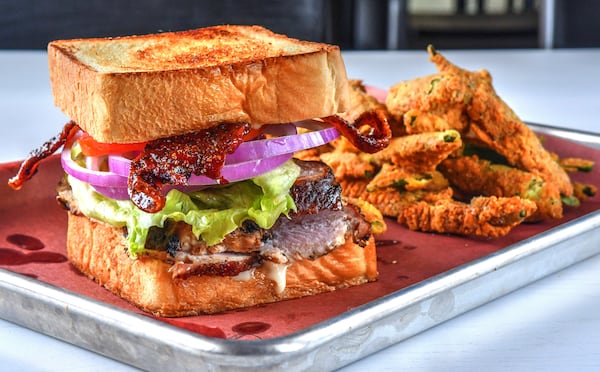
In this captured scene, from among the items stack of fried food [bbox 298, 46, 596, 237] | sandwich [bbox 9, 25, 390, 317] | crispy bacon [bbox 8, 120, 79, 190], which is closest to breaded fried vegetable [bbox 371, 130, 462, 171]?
stack of fried food [bbox 298, 46, 596, 237]

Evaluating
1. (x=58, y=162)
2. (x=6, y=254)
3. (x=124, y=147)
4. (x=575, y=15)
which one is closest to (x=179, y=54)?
(x=124, y=147)

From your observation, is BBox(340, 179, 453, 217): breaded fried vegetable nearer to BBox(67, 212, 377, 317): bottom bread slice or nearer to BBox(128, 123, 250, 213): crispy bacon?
BBox(67, 212, 377, 317): bottom bread slice

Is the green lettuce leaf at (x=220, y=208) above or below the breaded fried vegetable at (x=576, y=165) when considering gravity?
above

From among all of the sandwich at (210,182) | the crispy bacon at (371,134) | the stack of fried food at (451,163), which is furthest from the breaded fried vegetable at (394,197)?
the sandwich at (210,182)

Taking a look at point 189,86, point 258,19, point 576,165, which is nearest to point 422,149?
point 576,165

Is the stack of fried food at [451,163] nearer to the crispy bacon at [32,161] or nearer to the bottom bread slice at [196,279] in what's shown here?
the bottom bread slice at [196,279]

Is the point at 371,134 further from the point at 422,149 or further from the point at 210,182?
the point at 210,182
